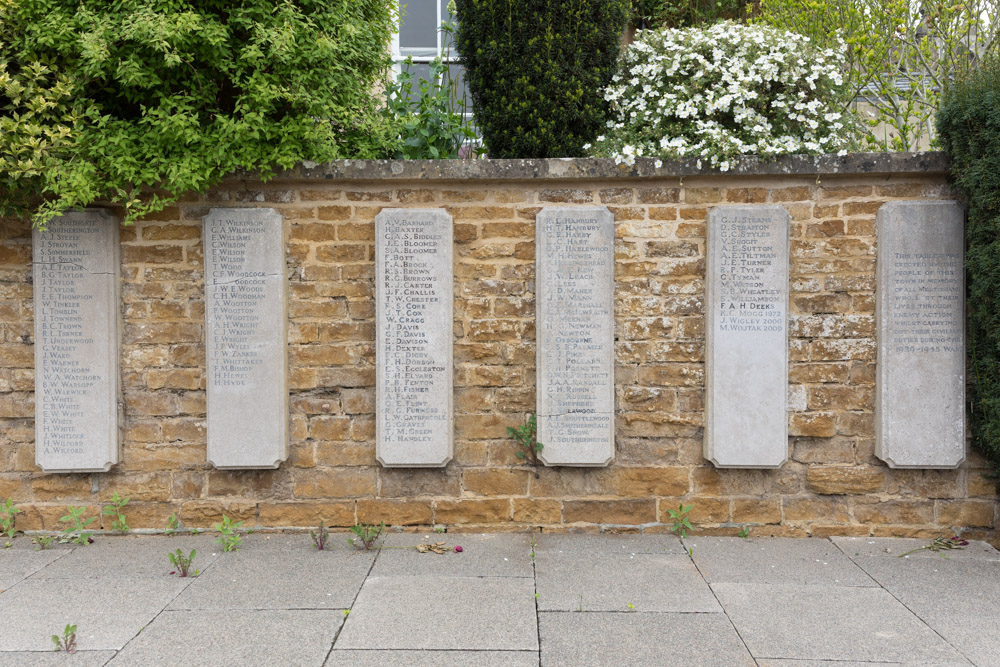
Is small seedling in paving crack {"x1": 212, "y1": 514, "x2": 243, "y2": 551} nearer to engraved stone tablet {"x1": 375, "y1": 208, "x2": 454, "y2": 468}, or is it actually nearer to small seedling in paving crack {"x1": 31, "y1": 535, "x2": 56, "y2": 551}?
small seedling in paving crack {"x1": 31, "y1": 535, "x2": 56, "y2": 551}

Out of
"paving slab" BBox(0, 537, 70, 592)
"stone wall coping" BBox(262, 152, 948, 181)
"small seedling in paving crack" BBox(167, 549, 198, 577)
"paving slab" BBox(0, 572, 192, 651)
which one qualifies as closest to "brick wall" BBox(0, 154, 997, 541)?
"stone wall coping" BBox(262, 152, 948, 181)

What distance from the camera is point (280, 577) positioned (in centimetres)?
370

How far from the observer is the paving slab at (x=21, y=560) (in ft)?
12.2

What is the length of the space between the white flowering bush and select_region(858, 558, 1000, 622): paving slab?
2403 millimetres

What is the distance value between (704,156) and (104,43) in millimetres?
3355

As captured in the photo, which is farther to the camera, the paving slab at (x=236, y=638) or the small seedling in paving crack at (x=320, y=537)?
the small seedling in paving crack at (x=320, y=537)

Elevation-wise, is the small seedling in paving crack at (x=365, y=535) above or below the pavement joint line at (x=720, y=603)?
above

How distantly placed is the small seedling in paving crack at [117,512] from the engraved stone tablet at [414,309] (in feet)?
5.76

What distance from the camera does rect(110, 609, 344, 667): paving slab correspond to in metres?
2.82

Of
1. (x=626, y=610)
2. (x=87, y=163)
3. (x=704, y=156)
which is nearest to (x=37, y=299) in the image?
(x=87, y=163)

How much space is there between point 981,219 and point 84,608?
4.99m

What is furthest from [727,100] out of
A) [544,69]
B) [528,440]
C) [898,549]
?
[898,549]

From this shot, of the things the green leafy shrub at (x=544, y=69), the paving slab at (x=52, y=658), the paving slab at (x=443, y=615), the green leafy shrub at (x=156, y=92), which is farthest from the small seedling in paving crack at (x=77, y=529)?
the green leafy shrub at (x=544, y=69)

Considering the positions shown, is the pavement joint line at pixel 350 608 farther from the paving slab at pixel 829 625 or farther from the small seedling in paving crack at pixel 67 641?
the paving slab at pixel 829 625
